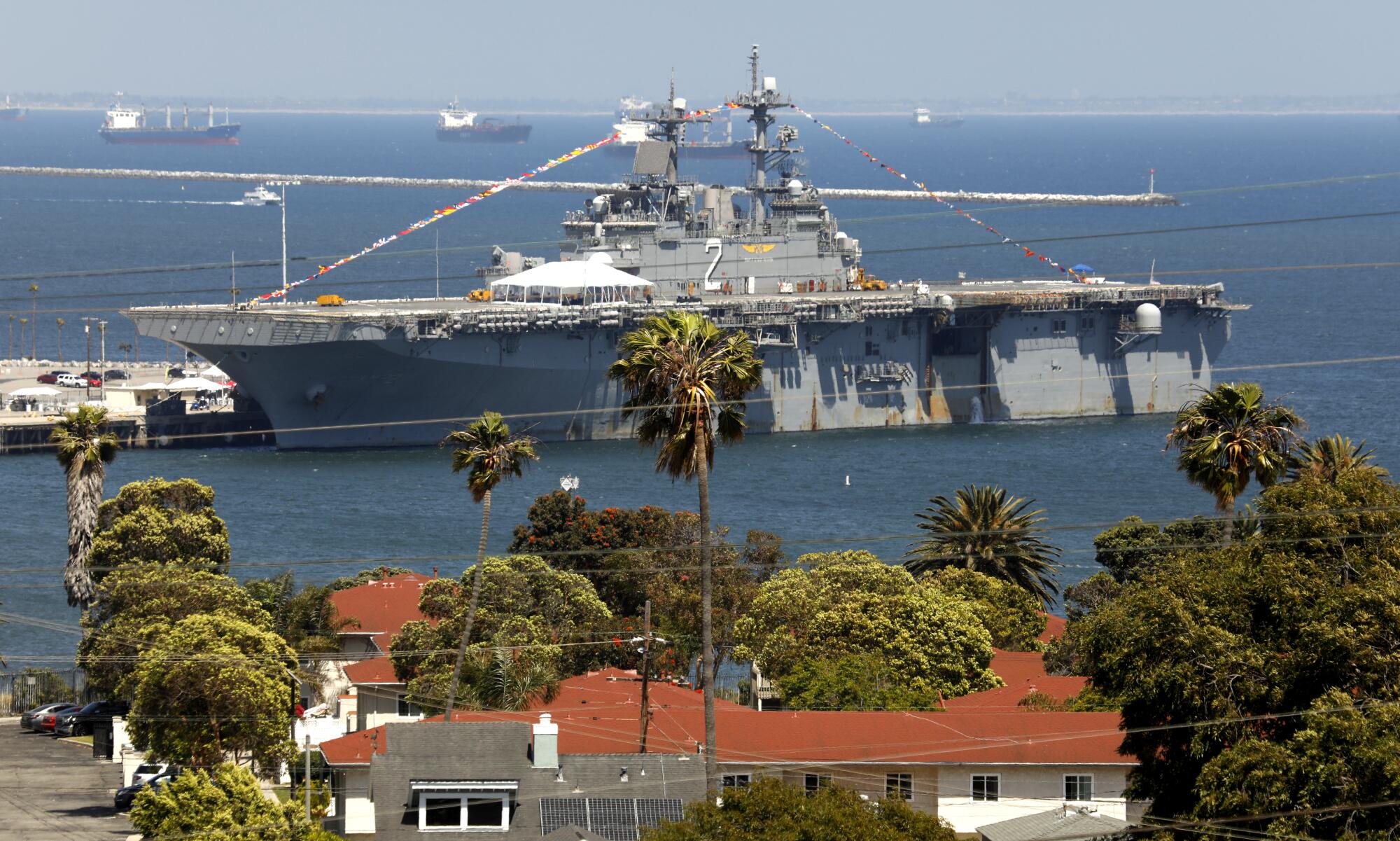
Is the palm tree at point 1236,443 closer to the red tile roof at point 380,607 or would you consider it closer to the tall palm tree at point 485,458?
the tall palm tree at point 485,458

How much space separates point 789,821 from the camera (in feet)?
75.9

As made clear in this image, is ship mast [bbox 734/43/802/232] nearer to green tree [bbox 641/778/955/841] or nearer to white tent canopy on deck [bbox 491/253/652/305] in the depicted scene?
white tent canopy on deck [bbox 491/253/652/305]

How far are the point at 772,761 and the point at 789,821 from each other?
232 inches

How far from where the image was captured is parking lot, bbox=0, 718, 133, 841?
29953mm

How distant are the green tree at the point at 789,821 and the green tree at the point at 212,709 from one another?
930cm

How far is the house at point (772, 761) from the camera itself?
87.5 ft

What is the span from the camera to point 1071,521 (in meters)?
60.4

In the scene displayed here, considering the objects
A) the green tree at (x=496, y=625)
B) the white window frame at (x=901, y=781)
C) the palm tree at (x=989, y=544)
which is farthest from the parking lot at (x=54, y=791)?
the palm tree at (x=989, y=544)

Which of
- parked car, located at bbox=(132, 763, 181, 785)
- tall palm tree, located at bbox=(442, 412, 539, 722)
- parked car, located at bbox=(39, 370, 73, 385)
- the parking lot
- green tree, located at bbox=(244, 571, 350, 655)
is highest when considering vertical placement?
parked car, located at bbox=(39, 370, 73, 385)

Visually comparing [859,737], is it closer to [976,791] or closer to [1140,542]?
[976,791]

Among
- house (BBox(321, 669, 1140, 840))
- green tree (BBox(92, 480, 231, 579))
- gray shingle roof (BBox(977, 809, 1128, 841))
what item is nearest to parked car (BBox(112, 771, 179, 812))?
house (BBox(321, 669, 1140, 840))

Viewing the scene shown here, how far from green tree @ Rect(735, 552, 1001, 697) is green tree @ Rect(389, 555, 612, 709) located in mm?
3089

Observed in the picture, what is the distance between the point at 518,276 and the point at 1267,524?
5211cm

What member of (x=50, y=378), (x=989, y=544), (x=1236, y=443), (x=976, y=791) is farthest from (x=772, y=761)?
(x=50, y=378)
